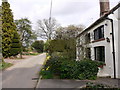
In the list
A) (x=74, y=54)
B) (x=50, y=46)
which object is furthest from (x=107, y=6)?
(x=50, y=46)

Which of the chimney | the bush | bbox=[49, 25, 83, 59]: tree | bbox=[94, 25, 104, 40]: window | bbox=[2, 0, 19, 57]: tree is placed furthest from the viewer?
bbox=[2, 0, 19, 57]: tree

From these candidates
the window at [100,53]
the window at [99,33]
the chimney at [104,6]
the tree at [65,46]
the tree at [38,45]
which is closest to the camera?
the window at [100,53]

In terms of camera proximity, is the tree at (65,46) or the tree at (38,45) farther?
the tree at (38,45)

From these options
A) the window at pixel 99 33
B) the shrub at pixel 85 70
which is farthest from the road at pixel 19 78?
the window at pixel 99 33

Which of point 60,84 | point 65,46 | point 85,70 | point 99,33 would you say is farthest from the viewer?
point 65,46

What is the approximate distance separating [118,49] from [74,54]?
13.0 ft

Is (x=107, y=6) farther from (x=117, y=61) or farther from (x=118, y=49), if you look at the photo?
(x=117, y=61)

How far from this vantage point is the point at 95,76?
28.6 ft

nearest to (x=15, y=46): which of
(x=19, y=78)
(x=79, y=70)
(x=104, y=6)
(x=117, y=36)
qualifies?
(x=19, y=78)

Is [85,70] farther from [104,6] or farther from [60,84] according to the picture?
[104,6]

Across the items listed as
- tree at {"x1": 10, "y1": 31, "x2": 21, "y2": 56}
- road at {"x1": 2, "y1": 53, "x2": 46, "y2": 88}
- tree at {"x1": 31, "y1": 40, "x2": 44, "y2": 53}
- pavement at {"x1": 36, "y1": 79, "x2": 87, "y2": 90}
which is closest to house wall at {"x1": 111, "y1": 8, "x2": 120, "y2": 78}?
pavement at {"x1": 36, "y1": 79, "x2": 87, "y2": 90}

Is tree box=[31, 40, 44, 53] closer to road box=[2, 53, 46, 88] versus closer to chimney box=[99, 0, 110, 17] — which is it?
road box=[2, 53, 46, 88]

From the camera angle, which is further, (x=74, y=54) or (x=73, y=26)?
(x=73, y=26)

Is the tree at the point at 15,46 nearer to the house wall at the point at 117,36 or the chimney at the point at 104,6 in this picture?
the chimney at the point at 104,6
